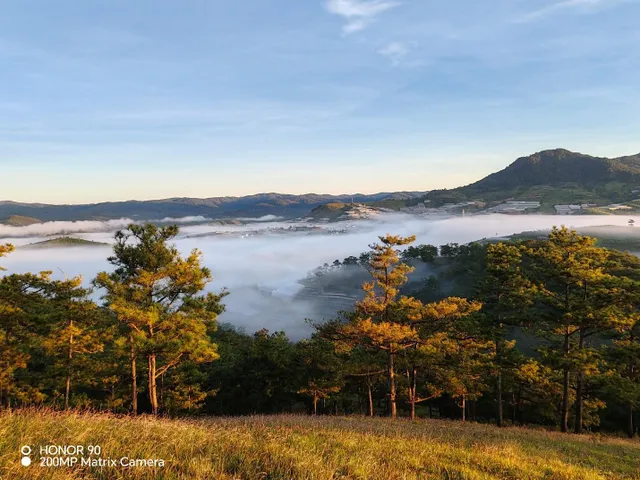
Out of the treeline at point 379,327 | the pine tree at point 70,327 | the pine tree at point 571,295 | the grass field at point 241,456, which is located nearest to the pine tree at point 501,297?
the treeline at point 379,327

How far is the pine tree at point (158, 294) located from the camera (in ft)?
64.6

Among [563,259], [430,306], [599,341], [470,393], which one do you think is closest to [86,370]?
[430,306]

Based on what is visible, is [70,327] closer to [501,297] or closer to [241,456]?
[241,456]

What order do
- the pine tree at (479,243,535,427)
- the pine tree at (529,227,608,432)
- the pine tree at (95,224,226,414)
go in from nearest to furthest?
the pine tree at (95,224,226,414), the pine tree at (529,227,608,432), the pine tree at (479,243,535,427)

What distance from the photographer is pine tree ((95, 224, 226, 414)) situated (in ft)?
64.6

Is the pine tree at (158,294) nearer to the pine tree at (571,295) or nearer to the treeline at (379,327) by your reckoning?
the treeline at (379,327)

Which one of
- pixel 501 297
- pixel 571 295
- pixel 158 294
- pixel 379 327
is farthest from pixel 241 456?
pixel 571 295

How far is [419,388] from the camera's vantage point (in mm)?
49219

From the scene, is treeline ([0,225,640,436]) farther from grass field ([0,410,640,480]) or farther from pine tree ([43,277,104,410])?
grass field ([0,410,640,480])

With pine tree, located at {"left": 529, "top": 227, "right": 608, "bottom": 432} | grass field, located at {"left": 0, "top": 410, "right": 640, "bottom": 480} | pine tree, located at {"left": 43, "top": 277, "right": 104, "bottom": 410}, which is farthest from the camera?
pine tree, located at {"left": 43, "top": 277, "right": 104, "bottom": 410}

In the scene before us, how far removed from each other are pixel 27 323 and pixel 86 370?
5.79m

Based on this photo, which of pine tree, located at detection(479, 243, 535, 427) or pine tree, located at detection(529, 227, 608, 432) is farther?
pine tree, located at detection(479, 243, 535, 427)

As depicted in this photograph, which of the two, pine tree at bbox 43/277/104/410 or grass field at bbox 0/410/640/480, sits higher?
grass field at bbox 0/410/640/480

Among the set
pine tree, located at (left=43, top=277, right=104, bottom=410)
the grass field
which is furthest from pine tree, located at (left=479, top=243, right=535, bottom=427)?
pine tree, located at (left=43, top=277, right=104, bottom=410)
